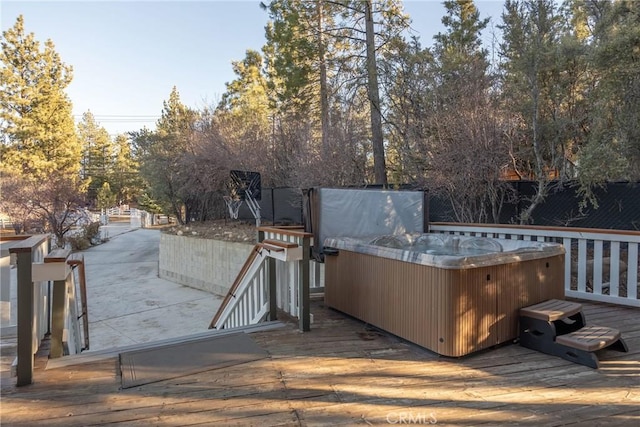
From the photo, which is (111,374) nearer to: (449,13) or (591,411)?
(591,411)

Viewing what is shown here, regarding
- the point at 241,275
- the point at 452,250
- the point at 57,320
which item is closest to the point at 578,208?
the point at 452,250

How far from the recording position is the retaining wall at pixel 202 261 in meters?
9.65

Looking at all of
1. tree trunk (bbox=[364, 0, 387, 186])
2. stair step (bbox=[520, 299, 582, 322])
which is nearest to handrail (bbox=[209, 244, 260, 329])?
stair step (bbox=[520, 299, 582, 322])

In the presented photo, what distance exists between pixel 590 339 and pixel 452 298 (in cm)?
92

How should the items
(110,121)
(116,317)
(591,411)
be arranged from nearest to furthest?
(591,411) → (116,317) → (110,121)

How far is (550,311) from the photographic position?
Result: 104 inches

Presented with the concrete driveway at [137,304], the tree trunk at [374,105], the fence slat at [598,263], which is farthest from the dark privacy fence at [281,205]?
the fence slat at [598,263]

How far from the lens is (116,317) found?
812 cm

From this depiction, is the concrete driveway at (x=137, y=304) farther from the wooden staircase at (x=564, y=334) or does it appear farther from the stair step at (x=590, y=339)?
the stair step at (x=590, y=339)

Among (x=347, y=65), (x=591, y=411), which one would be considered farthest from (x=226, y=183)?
(x=591, y=411)

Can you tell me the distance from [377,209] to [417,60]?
383cm

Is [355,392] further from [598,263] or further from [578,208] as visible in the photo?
[578,208]

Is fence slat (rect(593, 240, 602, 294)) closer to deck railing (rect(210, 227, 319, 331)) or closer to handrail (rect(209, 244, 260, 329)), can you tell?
deck railing (rect(210, 227, 319, 331))

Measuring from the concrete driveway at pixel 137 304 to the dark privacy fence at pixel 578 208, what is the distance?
5.69 m
